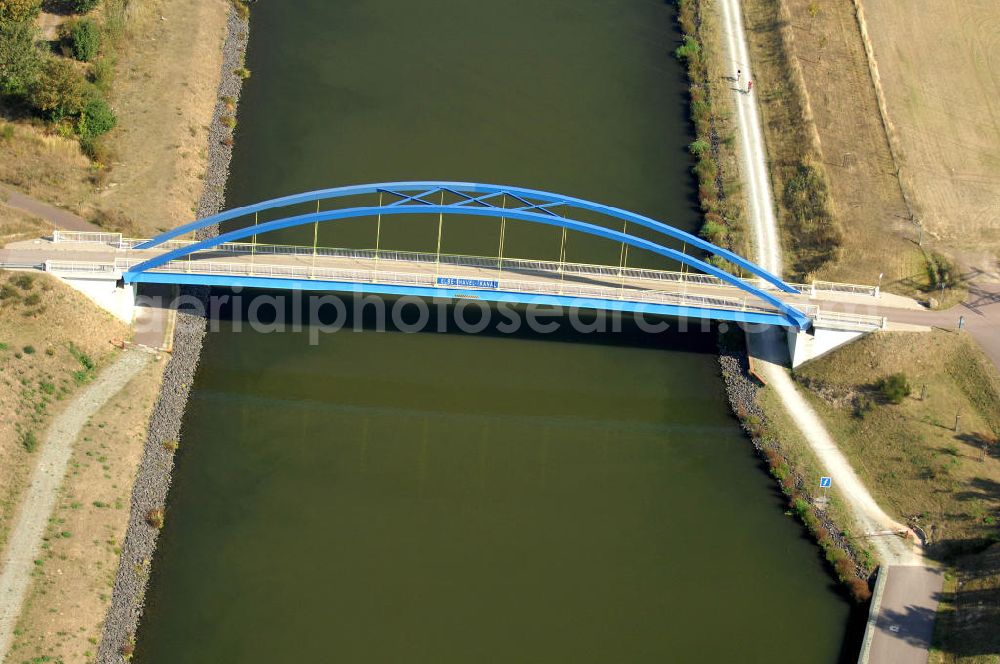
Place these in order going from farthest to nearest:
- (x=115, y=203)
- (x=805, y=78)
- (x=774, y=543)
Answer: (x=805, y=78), (x=115, y=203), (x=774, y=543)

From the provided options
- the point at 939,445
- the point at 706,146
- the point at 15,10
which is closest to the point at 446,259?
the point at 706,146

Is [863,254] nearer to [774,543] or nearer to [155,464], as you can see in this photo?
[774,543]

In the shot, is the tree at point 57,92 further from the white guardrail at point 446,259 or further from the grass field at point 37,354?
the grass field at point 37,354

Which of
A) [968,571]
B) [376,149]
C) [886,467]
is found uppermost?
[376,149]

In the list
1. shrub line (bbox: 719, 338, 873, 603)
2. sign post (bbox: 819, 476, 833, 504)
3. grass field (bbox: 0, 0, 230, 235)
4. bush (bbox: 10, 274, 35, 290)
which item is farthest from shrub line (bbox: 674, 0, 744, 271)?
bush (bbox: 10, 274, 35, 290)

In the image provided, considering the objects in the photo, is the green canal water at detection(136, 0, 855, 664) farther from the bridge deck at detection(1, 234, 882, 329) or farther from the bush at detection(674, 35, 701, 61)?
the bush at detection(674, 35, 701, 61)

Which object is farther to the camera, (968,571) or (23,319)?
(23,319)

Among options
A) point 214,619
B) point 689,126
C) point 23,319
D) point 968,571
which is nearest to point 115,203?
point 23,319
